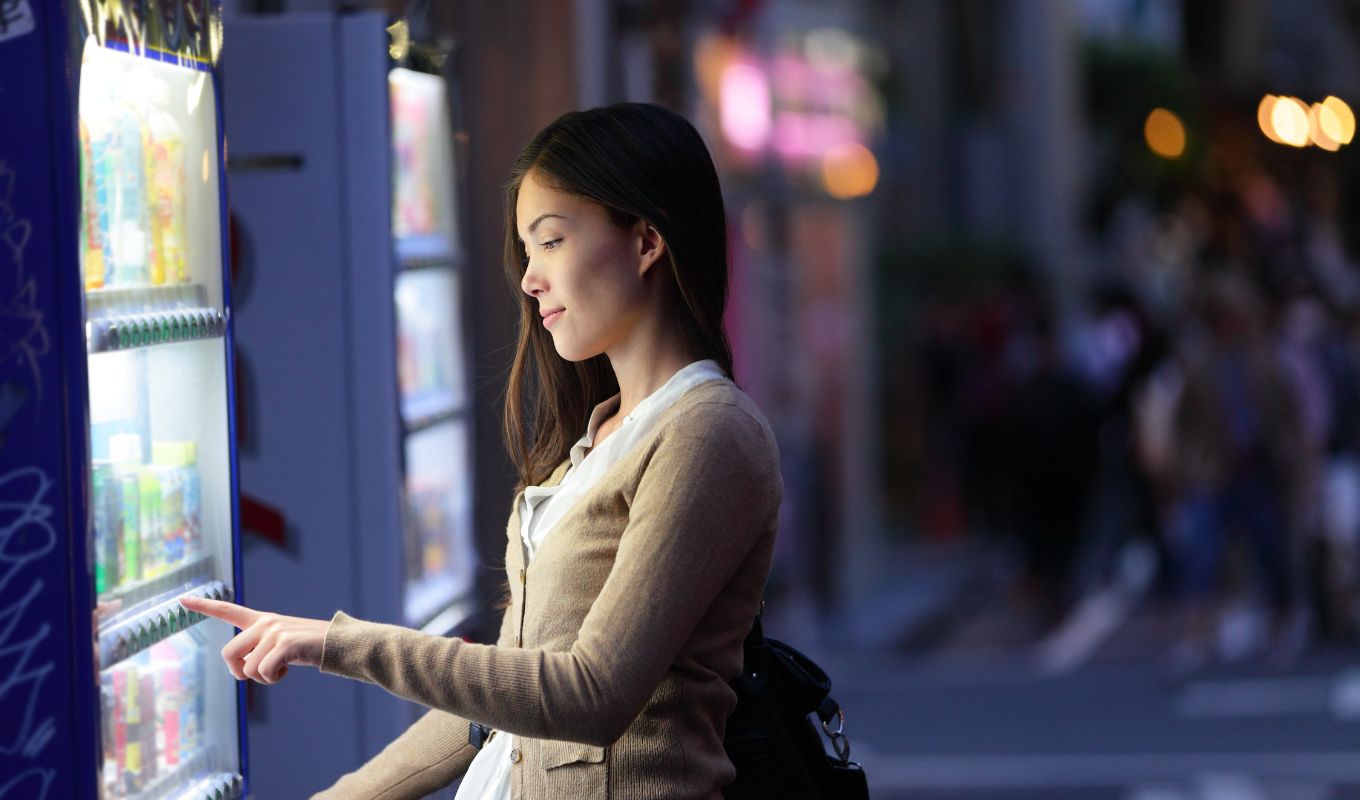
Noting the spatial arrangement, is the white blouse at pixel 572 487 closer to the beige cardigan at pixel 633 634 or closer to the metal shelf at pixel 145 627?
the beige cardigan at pixel 633 634

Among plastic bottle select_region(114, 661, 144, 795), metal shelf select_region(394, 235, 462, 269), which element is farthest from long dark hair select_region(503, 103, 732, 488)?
metal shelf select_region(394, 235, 462, 269)

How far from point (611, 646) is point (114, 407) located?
4.17 feet

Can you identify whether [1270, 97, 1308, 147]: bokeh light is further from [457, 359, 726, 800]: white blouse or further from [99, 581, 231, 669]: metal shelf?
[457, 359, 726, 800]: white blouse

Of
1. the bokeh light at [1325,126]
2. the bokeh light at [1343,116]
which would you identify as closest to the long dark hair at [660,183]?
the bokeh light at [1343,116]

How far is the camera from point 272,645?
2.20m

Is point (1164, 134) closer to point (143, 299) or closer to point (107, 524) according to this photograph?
point (143, 299)

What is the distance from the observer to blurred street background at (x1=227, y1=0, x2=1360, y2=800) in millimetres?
7078

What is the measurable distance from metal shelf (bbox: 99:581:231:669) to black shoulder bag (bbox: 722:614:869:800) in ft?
3.03

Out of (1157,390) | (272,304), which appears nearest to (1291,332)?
(1157,390)

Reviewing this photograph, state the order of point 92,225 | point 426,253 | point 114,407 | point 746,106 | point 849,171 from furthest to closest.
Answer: point 849,171 < point 746,106 < point 426,253 < point 114,407 < point 92,225

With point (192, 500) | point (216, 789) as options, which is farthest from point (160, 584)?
point (216, 789)

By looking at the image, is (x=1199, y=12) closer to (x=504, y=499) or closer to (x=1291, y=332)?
(x=1291, y=332)

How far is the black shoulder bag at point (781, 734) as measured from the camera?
2414 millimetres

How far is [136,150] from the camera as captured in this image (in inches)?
121
